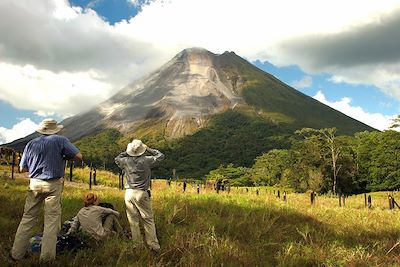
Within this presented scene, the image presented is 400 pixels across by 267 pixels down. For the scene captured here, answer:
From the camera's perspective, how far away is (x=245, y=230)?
10516mm

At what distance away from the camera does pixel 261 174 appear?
4178 inches

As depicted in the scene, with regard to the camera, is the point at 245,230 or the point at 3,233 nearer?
the point at 3,233

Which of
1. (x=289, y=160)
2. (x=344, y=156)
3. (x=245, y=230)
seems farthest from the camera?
(x=289, y=160)

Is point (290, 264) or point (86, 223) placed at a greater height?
point (86, 223)

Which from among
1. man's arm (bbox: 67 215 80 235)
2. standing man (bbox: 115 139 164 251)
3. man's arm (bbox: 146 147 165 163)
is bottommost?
man's arm (bbox: 67 215 80 235)

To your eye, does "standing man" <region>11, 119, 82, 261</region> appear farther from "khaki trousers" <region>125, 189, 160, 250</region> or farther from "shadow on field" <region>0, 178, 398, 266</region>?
"khaki trousers" <region>125, 189, 160, 250</region>

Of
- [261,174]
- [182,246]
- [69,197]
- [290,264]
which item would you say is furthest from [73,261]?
[261,174]

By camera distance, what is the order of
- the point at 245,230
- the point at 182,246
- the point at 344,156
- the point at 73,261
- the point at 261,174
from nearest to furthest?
the point at 73,261, the point at 182,246, the point at 245,230, the point at 344,156, the point at 261,174

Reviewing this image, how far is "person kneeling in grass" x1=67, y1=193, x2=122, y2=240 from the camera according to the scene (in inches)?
323

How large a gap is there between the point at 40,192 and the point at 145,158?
216 cm

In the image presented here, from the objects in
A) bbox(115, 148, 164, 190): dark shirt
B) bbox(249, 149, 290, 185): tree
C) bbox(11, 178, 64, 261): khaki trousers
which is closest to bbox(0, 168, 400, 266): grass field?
bbox(11, 178, 64, 261): khaki trousers

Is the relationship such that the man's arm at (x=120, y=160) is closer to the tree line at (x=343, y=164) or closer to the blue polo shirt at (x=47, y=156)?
the blue polo shirt at (x=47, y=156)

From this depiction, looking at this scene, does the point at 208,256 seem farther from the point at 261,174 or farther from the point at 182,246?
the point at 261,174

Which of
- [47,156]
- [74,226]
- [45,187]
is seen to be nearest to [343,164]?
[74,226]
